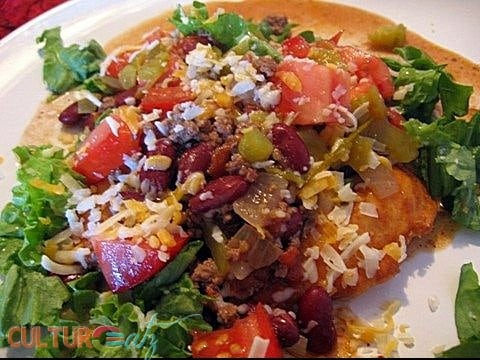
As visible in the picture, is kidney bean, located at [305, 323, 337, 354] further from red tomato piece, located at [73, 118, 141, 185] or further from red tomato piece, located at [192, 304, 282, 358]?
red tomato piece, located at [73, 118, 141, 185]

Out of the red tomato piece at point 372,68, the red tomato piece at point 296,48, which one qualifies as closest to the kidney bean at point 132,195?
the red tomato piece at point 296,48

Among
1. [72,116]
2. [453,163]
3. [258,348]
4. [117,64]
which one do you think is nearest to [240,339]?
[258,348]

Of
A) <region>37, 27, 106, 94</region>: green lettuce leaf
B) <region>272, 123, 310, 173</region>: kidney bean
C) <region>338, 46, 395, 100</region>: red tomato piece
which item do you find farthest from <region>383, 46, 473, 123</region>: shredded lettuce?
<region>37, 27, 106, 94</region>: green lettuce leaf

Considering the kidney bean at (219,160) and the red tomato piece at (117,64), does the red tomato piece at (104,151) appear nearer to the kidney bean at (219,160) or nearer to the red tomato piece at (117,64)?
the kidney bean at (219,160)

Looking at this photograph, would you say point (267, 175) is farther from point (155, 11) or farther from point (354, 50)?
point (155, 11)

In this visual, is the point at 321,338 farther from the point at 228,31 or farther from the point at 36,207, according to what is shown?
the point at 228,31

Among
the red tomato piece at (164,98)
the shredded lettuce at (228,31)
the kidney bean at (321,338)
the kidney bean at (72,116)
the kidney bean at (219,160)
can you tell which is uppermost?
the shredded lettuce at (228,31)
